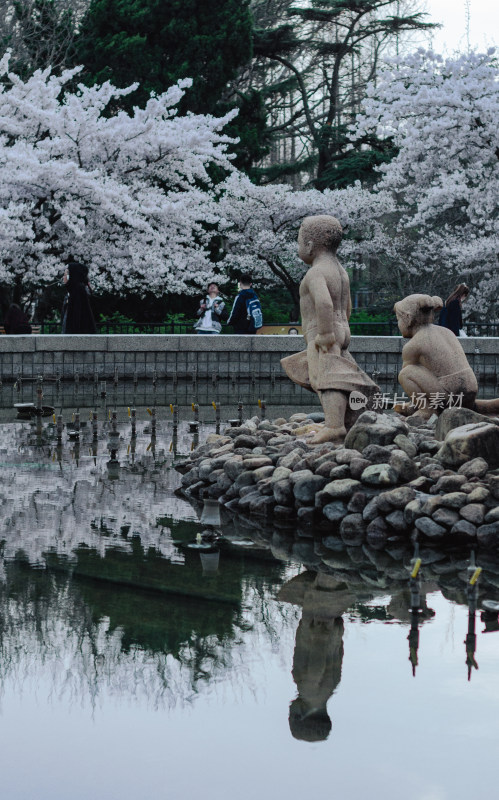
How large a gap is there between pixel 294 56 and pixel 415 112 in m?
16.8

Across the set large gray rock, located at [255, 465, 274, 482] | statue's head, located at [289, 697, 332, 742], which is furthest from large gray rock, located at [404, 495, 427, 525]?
statue's head, located at [289, 697, 332, 742]

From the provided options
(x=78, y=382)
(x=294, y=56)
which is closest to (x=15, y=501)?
(x=78, y=382)

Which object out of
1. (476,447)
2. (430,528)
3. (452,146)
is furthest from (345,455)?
(452,146)

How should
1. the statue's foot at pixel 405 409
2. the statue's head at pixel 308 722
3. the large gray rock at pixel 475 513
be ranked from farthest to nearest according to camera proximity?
1. the statue's foot at pixel 405 409
2. the large gray rock at pixel 475 513
3. the statue's head at pixel 308 722

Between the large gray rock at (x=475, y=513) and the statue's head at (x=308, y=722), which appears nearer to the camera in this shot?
the statue's head at (x=308, y=722)

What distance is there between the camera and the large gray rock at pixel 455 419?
875cm

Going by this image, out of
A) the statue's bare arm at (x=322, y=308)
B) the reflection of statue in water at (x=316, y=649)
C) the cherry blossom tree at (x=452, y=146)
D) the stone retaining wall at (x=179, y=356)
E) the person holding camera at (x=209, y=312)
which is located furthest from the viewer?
the cherry blossom tree at (x=452, y=146)

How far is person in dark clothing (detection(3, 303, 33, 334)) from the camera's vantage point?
21141 millimetres

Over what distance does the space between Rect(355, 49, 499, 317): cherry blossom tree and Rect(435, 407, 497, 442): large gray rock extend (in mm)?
15343

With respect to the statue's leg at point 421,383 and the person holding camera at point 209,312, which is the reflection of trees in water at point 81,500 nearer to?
the statue's leg at point 421,383

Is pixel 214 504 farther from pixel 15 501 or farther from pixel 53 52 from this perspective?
pixel 53 52

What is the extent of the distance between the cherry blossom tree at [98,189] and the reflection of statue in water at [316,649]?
16314 millimetres

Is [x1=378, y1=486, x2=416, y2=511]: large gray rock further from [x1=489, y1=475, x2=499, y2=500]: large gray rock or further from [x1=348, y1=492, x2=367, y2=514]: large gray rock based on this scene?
[x1=489, y1=475, x2=499, y2=500]: large gray rock

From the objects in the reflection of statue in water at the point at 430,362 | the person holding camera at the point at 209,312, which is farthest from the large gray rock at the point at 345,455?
the person holding camera at the point at 209,312
